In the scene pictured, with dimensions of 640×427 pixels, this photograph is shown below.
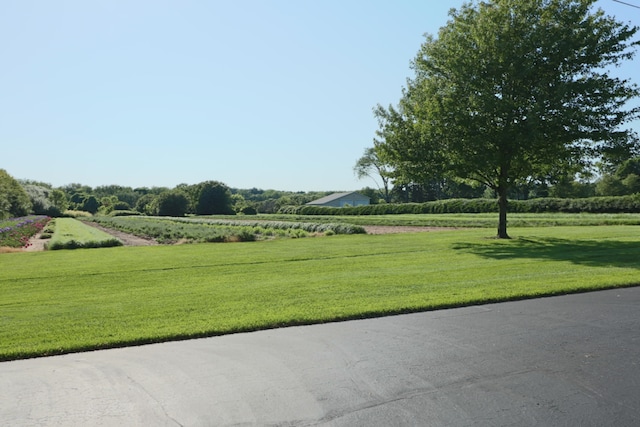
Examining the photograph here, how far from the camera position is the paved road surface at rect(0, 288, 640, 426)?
12.3 feet

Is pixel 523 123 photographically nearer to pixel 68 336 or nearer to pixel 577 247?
pixel 577 247

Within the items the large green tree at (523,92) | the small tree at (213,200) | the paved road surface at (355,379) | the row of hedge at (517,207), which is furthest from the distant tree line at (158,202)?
the paved road surface at (355,379)

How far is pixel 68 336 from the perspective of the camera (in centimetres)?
609

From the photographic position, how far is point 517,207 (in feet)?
172

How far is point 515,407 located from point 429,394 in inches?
25.9

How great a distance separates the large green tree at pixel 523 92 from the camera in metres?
17.3

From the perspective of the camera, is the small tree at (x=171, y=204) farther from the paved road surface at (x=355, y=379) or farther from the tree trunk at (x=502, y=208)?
the paved road surface at (x=355, y=379)

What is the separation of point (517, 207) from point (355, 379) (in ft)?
171

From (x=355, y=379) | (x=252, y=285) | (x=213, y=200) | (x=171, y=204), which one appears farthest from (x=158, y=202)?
(x=355, y=379)

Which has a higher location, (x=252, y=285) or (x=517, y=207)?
(x=517, y=207)

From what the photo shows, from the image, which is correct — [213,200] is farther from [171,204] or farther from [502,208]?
[502,208]

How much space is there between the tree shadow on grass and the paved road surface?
7394 mm

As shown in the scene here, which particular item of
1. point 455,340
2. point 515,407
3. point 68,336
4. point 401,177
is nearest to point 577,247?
point 401,177

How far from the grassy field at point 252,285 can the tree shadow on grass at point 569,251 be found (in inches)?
1.2
